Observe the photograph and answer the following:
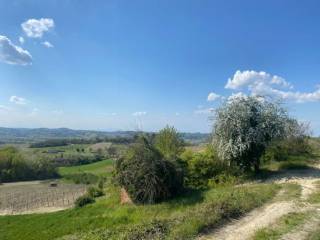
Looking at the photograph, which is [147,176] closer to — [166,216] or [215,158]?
[166,216]

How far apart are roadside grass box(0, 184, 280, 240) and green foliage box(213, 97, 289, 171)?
3517mm

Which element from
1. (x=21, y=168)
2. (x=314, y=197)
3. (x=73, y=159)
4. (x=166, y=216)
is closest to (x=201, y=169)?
(x=166, y=216)

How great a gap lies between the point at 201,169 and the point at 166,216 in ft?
21.1

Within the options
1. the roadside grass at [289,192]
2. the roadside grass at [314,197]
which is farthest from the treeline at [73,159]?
the roadside grass at [314,197]

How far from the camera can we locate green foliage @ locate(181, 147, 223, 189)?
21938 mm

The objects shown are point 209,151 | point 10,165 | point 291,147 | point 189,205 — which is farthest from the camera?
point 10,165

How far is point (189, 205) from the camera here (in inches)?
667

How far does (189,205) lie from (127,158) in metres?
4.99

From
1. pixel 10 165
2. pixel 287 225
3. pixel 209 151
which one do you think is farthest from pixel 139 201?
pixel 10 165

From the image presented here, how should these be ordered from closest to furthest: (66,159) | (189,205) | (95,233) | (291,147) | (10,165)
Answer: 1. (95,233)
2. (189,205)
3. (291,147)
4. (10,165)
5. (66,159)

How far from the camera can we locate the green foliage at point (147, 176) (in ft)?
61.5

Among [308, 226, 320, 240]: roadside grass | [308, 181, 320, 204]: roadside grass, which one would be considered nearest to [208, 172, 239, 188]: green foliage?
[308, 181, 320, 204]: roadside grass

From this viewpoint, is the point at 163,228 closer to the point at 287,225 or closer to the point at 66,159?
the point at 287,225

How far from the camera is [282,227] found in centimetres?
1151
